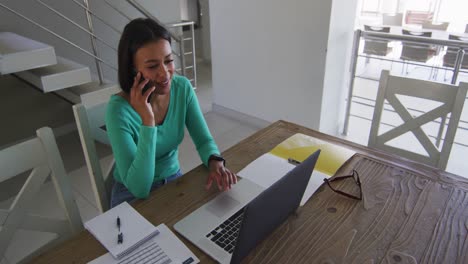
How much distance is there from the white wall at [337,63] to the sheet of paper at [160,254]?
6.99ft

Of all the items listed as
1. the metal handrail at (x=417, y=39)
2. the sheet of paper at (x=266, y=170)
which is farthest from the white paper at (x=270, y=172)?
the metal handrail at (x=417, y=39)

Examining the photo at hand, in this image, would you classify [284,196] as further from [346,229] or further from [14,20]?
[14,20]

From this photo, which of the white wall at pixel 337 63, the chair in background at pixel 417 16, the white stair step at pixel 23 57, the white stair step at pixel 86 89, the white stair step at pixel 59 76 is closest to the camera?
the white stair step at pixel 23 57

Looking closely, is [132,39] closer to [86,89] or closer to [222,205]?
[222,205]

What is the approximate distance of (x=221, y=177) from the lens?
1107 mm

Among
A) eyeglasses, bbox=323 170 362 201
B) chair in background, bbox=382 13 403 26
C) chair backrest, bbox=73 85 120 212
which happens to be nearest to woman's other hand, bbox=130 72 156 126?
chair backrest, bbox=73 85 120 212

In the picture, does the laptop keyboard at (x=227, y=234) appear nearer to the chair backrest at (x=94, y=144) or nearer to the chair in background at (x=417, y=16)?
the chair backrest at (x=94, y=144)

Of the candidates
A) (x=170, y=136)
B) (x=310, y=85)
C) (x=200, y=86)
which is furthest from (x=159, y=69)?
(x=200, y=86)

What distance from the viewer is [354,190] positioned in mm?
1085

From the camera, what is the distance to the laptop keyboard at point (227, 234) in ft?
2.82

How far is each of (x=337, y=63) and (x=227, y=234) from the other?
222cm

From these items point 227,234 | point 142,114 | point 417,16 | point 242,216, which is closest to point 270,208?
point 242,216

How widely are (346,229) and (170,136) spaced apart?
74cm

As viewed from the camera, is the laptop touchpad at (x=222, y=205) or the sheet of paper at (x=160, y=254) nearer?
the sheet of paper at (x=160, y=254)
